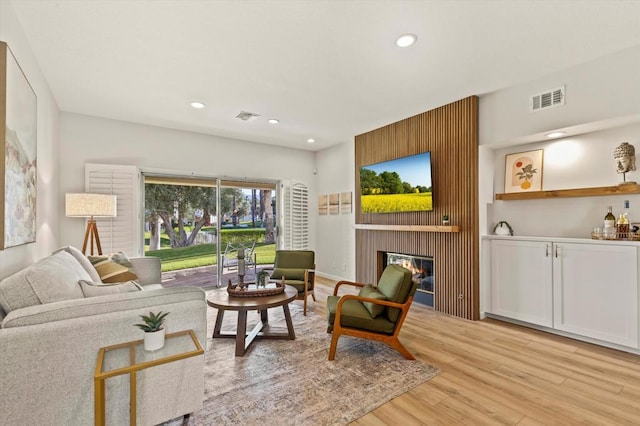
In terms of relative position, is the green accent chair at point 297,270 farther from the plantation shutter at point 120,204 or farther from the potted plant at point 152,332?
the potted plant at point 152,332

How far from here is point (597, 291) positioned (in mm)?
2951

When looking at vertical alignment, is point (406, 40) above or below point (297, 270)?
above

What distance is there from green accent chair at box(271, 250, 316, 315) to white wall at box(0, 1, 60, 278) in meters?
2.59

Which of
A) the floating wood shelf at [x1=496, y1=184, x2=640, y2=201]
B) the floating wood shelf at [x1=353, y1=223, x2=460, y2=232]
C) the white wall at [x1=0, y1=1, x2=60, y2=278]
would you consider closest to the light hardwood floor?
the floating wood shelf at [x1=353, y1=223, x2=460, y2=232]

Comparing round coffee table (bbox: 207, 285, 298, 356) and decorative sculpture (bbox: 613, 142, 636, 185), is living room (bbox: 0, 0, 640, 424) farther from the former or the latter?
round coffee table (bbox: 207, 285, 298, 356)

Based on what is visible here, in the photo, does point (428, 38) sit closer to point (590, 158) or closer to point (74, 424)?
point (590, 158)

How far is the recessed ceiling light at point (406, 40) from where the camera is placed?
2.45 m

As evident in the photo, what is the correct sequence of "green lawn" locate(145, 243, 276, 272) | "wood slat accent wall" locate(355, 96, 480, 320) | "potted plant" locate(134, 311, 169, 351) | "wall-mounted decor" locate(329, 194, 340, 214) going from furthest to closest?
"wall-mounted decor" locate(329, 194, 340, 214)
"green lawn" locate(145, 243, 276, 272)
"wood slat accent wall" locate(355, 96, 480, 320)
"potted plant" locate(134, 311, 169, 351)

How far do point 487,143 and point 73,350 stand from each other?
4240mm

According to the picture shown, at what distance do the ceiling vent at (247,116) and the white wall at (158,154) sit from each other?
1.25m

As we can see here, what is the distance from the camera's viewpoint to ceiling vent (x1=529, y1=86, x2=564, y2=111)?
311 cm

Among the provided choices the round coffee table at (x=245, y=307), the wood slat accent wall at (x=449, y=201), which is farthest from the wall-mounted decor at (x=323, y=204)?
the round coffee table at (x=245, y=307)

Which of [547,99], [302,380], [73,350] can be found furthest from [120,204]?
[547,99]

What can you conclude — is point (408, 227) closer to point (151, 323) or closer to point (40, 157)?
point (151, 323)
